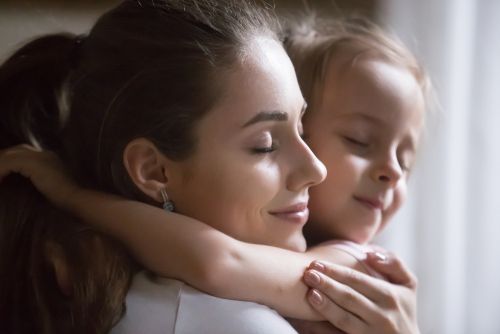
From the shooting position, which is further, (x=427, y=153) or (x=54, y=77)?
(x=427, y=153)

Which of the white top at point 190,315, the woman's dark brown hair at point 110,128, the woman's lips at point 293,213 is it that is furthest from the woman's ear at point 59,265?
the woman's lips at point 293,213

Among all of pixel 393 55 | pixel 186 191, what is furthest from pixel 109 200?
pixel 393 55

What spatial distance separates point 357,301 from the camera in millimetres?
1126

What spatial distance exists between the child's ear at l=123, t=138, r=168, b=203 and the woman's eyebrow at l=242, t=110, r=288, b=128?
0.51 feet

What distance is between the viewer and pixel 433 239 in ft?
6.53

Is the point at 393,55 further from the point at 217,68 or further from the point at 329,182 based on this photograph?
the point at 217,68

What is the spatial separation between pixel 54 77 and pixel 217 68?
0.39m

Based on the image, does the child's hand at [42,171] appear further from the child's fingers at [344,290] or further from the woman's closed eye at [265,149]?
the child's fingers at [344,290]

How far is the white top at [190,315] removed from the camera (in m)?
1.00

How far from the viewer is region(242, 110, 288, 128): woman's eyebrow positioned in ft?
3.58

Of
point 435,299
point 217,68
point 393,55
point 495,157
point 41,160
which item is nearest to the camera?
point 217,68

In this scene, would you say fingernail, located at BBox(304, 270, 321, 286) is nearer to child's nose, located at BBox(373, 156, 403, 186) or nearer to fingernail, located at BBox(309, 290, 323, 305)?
fingernail, located at BBox(309, 290, 323, 305)

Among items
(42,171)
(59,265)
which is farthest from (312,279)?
(42,171)

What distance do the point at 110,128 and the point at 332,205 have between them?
448mm
